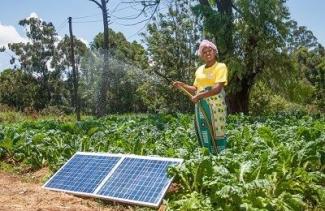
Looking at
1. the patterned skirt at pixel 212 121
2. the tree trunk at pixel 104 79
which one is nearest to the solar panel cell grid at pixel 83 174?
the patterned skirt at pixel 212 121

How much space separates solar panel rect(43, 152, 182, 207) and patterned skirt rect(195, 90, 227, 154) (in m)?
0.91

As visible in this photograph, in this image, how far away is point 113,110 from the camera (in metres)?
48.1

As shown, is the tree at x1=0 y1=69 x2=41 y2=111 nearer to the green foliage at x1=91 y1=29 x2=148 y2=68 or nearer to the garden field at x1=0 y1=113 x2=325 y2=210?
the green foliage at x1=91 y1=29 x2=148 y2=68

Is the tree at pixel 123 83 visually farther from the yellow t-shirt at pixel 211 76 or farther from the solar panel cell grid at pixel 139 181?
the solar panel cell grid at pixel 139 181

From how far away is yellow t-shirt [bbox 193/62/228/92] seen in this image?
5762 millimetres

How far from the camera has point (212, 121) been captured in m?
5.86

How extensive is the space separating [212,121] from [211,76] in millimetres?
561

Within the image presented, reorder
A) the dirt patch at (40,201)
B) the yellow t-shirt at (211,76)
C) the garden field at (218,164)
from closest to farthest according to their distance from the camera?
the garden field at (218,164)
the dirt patch at (40,201)
the yellow t-shirt at (211,76)

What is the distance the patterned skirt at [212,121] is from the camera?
230 inches

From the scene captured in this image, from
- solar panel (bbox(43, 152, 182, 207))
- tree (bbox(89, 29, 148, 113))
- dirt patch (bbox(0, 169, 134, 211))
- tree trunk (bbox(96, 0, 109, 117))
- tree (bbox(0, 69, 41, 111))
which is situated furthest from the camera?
tree (bbox(0, 69, 41, 111))

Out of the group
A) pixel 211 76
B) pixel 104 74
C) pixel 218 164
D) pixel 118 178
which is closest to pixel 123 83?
pixel 104 74

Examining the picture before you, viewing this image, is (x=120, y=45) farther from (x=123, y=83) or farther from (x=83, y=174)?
(x=83, y=174)

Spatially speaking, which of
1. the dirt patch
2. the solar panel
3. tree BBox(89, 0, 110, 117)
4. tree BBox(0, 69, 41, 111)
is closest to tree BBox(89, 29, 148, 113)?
tree BBox(0, 69, 41, 111)

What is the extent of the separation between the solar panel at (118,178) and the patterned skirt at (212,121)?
0.91 metres
